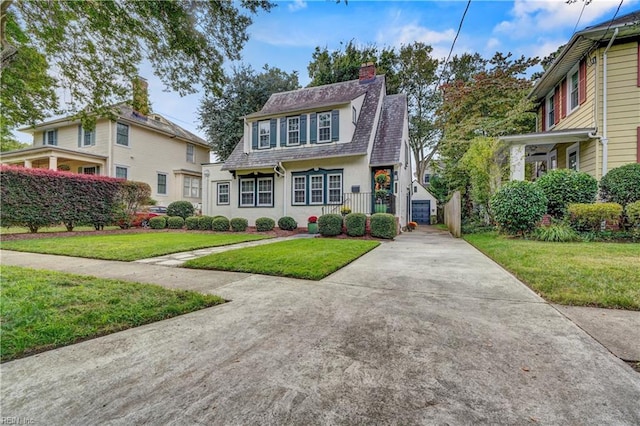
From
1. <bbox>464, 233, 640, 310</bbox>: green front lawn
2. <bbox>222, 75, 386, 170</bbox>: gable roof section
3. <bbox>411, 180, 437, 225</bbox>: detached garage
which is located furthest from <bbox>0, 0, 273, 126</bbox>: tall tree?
<bbox>411, 180, 437, 225</bbox>: detached garage

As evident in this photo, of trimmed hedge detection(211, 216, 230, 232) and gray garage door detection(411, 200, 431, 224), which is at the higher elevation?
gray garage door detection(411, 200, 431, 224)

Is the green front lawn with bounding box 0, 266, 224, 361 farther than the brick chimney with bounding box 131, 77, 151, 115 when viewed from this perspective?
No

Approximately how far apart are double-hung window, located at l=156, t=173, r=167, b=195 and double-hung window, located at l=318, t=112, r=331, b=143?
41.4ft

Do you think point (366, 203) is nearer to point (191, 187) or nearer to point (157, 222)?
point (157, 222)

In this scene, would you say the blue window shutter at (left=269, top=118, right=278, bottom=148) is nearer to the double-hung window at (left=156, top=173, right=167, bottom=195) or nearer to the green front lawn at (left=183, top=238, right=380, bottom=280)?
the green front lawn at (left=183, top=238, right=380, bottom=280)

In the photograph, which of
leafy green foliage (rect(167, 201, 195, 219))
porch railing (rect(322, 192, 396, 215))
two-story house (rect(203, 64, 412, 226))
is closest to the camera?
porch railing (rect(322, 192, 396, 215))

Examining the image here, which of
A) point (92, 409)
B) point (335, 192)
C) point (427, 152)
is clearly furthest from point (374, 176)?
point (427, 152)

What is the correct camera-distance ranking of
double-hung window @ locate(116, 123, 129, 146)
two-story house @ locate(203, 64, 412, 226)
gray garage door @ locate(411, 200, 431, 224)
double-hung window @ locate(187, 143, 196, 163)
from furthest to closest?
gray garage door @ locate(411, 200, 431, 224)
double-hung window @ locate(187, 143, 196, 163)
double-hung window @ locate(116, 123, 129, 146)
two-story house @ locate(203, 64, 412, 226)

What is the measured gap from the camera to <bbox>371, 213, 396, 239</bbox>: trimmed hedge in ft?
32.3

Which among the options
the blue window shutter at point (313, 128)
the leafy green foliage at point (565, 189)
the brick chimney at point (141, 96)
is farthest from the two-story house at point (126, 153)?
the leafy green foliage at point (565, 189)

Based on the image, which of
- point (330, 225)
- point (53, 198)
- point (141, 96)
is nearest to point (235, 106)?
point (53, 198)

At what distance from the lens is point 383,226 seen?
32.4 ft

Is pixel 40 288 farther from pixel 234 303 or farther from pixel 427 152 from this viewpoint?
pixel 427 152

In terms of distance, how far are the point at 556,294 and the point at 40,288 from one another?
6.52 metres
